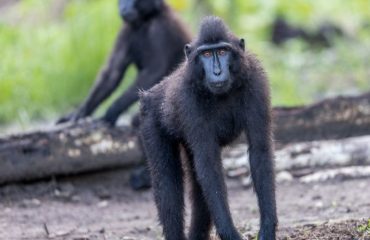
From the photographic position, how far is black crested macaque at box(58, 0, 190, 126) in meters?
10.6

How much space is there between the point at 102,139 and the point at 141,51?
158 centimetres

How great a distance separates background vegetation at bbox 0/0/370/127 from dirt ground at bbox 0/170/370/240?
2.60 metres

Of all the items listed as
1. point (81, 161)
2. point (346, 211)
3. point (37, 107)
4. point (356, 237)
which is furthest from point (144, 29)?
point (356, 237)

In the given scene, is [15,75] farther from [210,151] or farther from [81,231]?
[210,151]

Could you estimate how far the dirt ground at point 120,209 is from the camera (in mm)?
7805

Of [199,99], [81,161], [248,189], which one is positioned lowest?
[248,189]

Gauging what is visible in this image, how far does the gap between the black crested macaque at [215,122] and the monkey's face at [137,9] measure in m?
3.68

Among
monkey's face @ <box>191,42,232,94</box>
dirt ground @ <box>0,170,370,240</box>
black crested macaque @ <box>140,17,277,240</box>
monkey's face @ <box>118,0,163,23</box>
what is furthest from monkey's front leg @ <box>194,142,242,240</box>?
monkey's face @ <box>118,0,163,23</box>

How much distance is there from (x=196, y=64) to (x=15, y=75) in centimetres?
702

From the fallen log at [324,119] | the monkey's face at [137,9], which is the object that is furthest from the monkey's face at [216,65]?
the monkey's face at [137,9]

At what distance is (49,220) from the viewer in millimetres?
8680

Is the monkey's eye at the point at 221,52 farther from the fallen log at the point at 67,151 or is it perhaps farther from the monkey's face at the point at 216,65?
the fallen log at the point at 67,151

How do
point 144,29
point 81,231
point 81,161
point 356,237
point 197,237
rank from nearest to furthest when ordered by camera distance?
point 356,237 < point 197,237 < point 81,231 < point 81,161 < point 144,29

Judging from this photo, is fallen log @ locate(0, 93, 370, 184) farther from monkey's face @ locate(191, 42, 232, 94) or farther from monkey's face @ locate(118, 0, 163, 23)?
monkey's face @ locate(191, 42, 232, 94)
